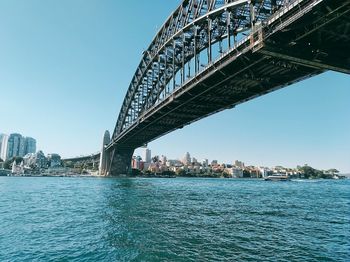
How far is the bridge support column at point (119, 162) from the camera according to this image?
393ft

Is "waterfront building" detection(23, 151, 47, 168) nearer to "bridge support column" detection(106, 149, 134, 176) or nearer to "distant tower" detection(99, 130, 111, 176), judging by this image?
"distant tower" detection(99, 130, 111, 176)

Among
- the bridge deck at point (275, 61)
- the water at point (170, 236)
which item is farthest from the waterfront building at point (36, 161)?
the water at point (170, 236)

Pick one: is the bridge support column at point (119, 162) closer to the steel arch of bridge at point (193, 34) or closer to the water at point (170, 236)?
the steel arch of bridge at point (193, 34)

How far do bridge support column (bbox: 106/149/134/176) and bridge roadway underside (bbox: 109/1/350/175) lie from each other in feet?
223

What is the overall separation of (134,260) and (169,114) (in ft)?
142

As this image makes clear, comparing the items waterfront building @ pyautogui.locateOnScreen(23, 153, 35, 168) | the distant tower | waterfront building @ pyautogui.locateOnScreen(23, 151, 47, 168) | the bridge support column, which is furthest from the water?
waterfront building @ pyautogui.locateOnScreen(23, 151, 47, 168)

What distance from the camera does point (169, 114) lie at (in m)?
54.8

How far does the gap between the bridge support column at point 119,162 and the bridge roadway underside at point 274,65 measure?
6801 cm

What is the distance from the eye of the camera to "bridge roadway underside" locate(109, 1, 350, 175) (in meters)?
20.8

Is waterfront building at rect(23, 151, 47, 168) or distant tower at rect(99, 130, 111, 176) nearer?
distant tower at rect(99, 130, 111, 176)

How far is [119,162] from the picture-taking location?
403ft

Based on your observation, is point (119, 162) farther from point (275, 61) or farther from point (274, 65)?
point (275, 61)

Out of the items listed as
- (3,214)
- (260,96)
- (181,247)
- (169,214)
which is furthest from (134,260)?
(260,96)

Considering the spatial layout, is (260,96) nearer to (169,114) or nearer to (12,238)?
(169,114)
